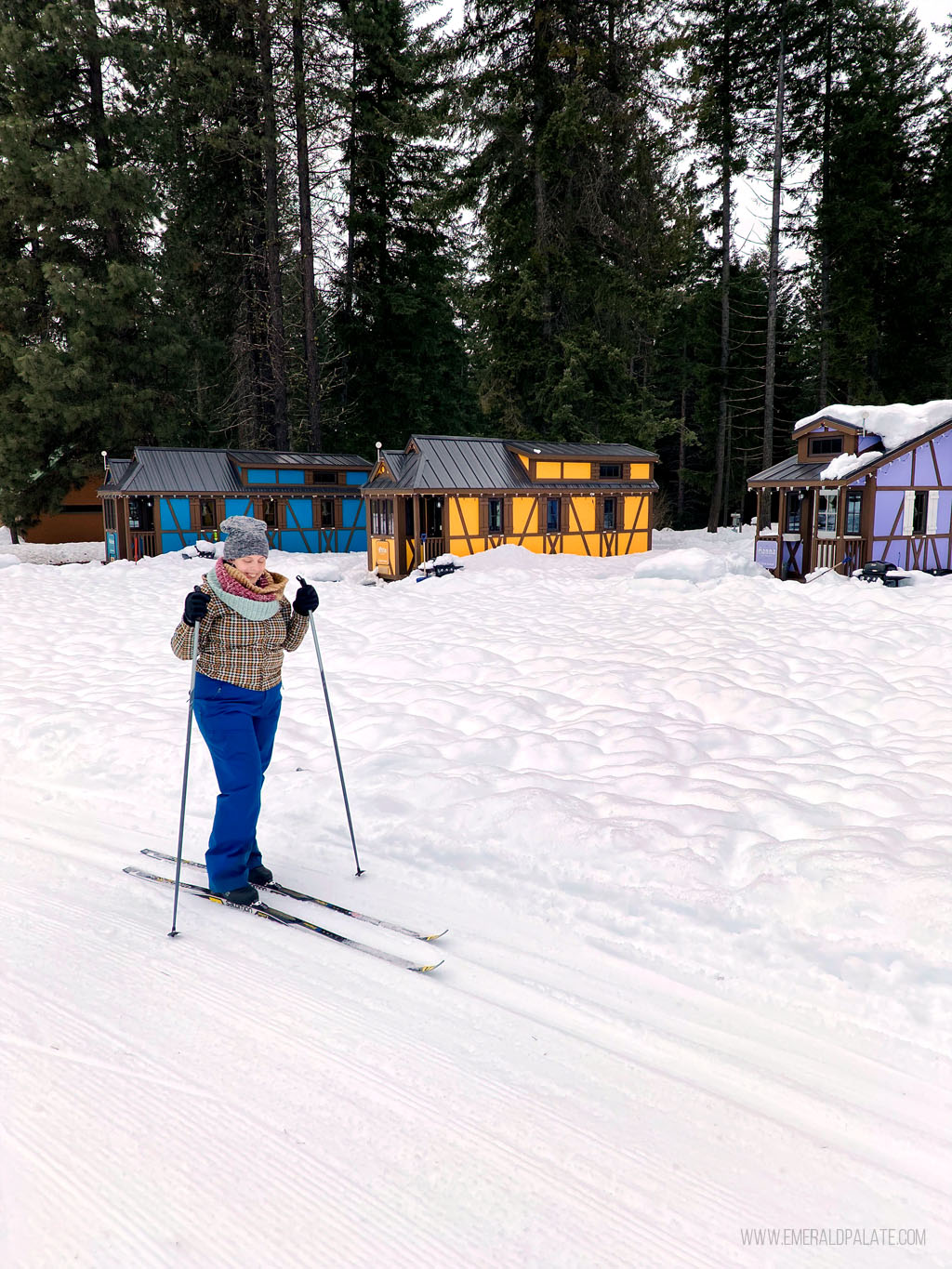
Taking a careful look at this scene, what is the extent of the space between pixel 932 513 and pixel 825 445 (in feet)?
8.27

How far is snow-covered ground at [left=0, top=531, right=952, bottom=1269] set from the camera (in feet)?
6.94

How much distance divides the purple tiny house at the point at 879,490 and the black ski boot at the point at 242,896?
14.9 m

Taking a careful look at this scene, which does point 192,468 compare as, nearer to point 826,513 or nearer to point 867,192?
point 826,513

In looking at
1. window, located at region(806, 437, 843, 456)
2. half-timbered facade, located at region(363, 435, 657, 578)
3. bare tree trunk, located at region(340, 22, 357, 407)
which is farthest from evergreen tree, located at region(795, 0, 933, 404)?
bare tree trunk, located at region(340, 22, 357, 407)

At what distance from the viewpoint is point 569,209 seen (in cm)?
2305

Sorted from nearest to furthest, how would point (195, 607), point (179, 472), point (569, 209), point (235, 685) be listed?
point (195, 607) → point (235, 685) → point (179, 472) → point (569, 209)

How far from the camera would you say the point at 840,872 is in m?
3.80

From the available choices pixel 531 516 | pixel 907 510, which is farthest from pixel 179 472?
pixel 907 510

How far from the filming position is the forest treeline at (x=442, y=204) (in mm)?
22500

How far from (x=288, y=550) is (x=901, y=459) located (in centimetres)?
1580

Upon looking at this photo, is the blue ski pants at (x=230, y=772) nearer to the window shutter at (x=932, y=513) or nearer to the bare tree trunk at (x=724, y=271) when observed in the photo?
the window shutter at (x=932, y=513)

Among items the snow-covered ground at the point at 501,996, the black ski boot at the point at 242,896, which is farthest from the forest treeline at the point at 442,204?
the black ski boot at the point at 242,896

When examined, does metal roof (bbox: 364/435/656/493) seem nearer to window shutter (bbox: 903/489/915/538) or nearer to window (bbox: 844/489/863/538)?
window (bbox: 844/489/863/538)

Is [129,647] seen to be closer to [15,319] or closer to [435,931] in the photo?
[435,931]
